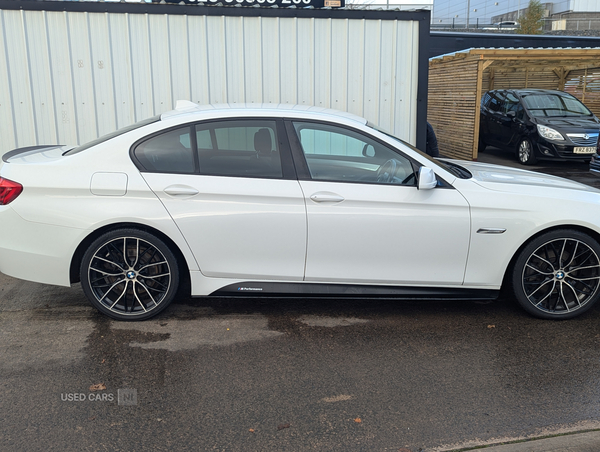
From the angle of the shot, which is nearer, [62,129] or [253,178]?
[253,178]

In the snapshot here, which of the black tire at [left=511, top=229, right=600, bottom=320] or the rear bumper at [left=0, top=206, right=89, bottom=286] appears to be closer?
the rear bumper at [left=0, top=206, right=89, bottom=286]

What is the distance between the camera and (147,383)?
11.7ft

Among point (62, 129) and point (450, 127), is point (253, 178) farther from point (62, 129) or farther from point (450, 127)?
point (450, 127)

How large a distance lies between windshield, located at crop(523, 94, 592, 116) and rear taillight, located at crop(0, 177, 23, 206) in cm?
1194

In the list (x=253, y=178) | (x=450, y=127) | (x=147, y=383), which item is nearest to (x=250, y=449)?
(x=147, y=383)

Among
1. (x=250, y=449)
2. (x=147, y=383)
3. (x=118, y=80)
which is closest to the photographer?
(x=250, y=449)

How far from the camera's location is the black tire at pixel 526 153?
13219 mm

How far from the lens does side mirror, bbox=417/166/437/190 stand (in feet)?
13.7

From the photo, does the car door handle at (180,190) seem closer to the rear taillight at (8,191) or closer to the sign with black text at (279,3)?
the rear taillight at (8,191)

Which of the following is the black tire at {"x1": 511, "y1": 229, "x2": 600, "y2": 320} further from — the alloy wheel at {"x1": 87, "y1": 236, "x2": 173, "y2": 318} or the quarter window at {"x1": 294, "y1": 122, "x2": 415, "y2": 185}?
the alloy wheel at {"x1": 87, "y1": 236, "x2": 173, "y2": 318}

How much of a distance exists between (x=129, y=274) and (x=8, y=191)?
3.49ft

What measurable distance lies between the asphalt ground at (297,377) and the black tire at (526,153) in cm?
926

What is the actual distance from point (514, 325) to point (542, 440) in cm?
155

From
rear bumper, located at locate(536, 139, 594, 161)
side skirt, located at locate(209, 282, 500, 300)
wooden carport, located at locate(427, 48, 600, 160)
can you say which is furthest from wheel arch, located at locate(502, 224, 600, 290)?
wooden carport, located at locate(427, 48, 600, 160)
